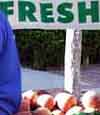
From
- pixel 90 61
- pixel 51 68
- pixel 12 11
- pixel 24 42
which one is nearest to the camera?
pixel 12 11

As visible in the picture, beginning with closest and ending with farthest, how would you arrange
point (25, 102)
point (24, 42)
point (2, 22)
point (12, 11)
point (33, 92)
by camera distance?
1. point (2, 22)
2. point (25, 102)
3. point (33, 92)
4. point (12, 11)
5. point (24, 42)

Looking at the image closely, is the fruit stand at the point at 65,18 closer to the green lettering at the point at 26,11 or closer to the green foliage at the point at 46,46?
the green lettering at the point at 26,11

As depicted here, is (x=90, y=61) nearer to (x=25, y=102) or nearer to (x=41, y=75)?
(x=41, y=75)

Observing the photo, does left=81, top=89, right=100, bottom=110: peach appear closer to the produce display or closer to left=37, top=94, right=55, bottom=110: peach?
the produce display

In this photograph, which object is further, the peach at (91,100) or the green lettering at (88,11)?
the green lettering at (88,11)

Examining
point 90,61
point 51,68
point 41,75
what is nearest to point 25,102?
point 41,75

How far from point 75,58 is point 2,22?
1.41 m

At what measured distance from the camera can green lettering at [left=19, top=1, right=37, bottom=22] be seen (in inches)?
118

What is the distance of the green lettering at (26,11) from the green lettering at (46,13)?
2.1 inches

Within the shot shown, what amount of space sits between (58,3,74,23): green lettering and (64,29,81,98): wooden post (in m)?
0.10

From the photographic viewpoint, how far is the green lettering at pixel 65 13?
9.78ft

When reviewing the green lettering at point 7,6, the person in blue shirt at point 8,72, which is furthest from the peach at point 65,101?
the person in blue shirt at point 8,72

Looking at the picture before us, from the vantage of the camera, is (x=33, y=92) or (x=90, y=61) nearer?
(x=33, y=92)

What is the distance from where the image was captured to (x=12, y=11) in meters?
3.04
